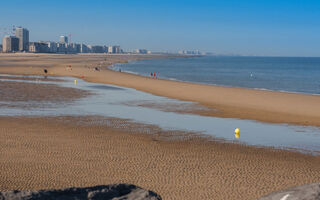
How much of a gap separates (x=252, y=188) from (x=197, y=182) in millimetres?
1396

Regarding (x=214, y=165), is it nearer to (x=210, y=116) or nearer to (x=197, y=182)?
(x=197, y=182)

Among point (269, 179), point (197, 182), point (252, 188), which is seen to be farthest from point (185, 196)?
point (269, 179)

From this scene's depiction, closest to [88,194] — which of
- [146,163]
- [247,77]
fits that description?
[146,163]

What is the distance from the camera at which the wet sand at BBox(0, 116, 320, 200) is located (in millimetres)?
10422

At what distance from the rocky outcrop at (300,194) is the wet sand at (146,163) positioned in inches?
194

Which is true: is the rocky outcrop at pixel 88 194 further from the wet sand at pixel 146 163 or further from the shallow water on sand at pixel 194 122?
the shallow water on sand at pixel 194 122

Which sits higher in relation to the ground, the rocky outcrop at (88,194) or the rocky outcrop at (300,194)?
the rocky outcrop at (300,194)

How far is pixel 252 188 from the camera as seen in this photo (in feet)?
34.3

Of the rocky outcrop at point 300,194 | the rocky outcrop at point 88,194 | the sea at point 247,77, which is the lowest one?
the sea at point 247,77

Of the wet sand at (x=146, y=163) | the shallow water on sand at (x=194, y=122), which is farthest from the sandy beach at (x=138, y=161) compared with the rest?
the shallow water on sand at (x=194, y=122)

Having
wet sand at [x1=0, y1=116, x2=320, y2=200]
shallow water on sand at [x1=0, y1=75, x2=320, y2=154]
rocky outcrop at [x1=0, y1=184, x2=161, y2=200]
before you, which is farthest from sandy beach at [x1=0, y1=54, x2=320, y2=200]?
rocky outcrop at [x1=0, y1=184, x2=161, y2=200]

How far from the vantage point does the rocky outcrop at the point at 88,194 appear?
4.51 meters

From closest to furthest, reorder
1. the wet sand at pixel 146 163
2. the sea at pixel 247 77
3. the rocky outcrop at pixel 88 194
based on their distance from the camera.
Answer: the rocky outcrop at pixel 88 194
the wet sand at pixel 146 163
the sea at pixel 247 77

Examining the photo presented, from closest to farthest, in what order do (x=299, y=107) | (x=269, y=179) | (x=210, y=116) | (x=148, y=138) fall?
(x=269, y=179) < (x=148, y=138) < (x=210, y=116) < (x=299, y=107)
